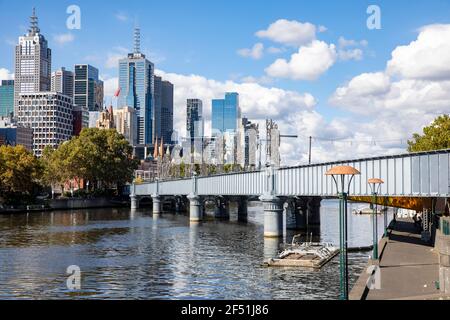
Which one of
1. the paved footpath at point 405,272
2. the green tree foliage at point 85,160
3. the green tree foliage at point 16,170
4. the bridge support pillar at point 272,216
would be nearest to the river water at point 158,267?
the bridge support pillar at point 272,216

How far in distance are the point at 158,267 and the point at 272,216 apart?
106 ft

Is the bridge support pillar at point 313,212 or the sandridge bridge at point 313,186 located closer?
the sandridge bridge at point 313,186

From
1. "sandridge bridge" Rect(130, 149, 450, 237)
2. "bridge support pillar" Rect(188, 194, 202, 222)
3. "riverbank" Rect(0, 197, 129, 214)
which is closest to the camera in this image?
"sandridge bridge" Rect(130, 149, 450, 237)

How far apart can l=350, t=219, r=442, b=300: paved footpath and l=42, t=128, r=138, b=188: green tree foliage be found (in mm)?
127450

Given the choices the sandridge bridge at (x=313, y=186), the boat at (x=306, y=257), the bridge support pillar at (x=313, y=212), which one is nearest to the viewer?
the sandridge bridge at (x=313, y=186)

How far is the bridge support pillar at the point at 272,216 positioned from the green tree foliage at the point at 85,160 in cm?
10066

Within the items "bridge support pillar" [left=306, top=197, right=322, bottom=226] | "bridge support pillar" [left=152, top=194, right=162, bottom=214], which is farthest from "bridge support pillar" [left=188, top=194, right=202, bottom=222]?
"bridge support pillar" [left=152, top=194, right=162, bottom=214]

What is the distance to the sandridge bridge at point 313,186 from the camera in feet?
173

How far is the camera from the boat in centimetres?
5484

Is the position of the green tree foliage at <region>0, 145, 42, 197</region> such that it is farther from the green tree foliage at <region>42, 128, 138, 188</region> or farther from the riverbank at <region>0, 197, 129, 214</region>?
the green tree foliage at <region>42, 128, 138, 188</region>

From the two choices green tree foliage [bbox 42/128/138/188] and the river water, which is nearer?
the river water

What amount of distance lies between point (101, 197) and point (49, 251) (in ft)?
428

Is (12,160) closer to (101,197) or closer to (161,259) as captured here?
(101,197)

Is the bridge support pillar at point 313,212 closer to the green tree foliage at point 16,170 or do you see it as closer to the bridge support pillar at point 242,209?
the bridge support pillar at point 242,209
